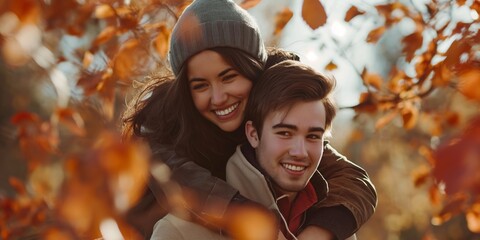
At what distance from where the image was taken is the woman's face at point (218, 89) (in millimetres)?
2666

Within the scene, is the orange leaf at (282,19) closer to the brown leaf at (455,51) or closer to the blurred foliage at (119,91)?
the blurred foliage at (119,91)

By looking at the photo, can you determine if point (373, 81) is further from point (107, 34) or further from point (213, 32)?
point (213, 32)

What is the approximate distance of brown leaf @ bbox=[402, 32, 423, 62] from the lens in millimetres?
3876

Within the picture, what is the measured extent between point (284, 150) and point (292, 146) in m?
0.03

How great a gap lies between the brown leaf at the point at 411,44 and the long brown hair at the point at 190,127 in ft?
4.26

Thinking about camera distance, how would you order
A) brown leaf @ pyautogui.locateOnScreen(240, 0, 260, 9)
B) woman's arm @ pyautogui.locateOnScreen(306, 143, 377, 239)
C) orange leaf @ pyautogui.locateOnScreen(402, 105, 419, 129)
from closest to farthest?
woman's arm @ pyautogui.locateOnScreen(306, 143, 377, 239) < brown leaf @ pyautogui.locateOnScreen(240, 0, 260, 9) < orange leaf @ pyautogui.locateOnScreen(402, 105, 419, 129)

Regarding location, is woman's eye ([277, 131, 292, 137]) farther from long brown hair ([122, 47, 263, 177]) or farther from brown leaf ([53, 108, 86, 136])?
brown leaf ([53, 108, 86, 136])

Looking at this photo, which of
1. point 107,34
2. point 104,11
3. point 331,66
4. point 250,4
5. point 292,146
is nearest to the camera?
point 292,146

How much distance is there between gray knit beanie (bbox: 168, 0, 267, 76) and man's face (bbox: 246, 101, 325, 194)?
1.29 ft

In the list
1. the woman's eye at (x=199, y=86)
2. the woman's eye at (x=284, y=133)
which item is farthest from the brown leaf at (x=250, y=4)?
the woman's eye at (x=284, y=133)

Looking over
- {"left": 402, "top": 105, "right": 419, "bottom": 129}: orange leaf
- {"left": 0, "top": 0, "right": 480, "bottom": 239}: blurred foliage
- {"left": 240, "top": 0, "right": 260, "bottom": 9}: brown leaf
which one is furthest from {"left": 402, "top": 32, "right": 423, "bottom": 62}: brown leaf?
{"left": 240, "top": 0, "right": 260, "bottom": 9}: brown leaf

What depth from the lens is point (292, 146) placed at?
243cm

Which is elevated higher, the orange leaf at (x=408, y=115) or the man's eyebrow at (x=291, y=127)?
the man's eyebrow at (x=291, y=127)

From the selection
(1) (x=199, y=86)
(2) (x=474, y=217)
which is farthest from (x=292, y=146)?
(2) (x=474, y=217)
